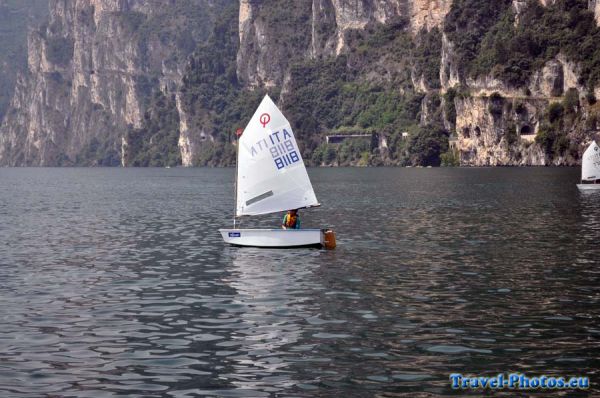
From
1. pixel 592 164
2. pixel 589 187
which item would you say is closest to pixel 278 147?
pixel 589 187

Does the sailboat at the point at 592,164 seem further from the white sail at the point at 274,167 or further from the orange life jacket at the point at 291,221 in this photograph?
the white sail at the point at 274,167

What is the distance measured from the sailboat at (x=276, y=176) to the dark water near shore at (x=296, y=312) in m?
0.98

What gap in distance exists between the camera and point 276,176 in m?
56.4

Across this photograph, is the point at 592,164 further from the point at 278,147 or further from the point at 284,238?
the point at 284,238

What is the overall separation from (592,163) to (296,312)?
102 m

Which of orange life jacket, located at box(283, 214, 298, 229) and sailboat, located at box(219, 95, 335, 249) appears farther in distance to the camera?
orange life jacket, located at box(283, 214, 298, 229)

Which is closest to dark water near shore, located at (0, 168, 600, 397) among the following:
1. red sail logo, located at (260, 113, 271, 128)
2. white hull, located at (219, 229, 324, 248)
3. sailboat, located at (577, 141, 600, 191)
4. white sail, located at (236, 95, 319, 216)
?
white hull, located at (219, 229, 324, 248)

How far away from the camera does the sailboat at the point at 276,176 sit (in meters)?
56.1

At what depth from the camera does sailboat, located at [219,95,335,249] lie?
56094 mm

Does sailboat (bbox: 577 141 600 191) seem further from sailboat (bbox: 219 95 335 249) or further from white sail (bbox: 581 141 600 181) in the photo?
sailboat (bbox: 219 95 335 249)

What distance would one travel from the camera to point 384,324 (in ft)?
110

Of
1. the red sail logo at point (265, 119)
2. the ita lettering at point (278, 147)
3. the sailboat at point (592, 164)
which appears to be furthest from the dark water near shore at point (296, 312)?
the sailboat at point (592, 164)

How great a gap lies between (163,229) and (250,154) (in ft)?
64.8

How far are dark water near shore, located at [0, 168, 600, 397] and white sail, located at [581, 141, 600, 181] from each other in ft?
204
